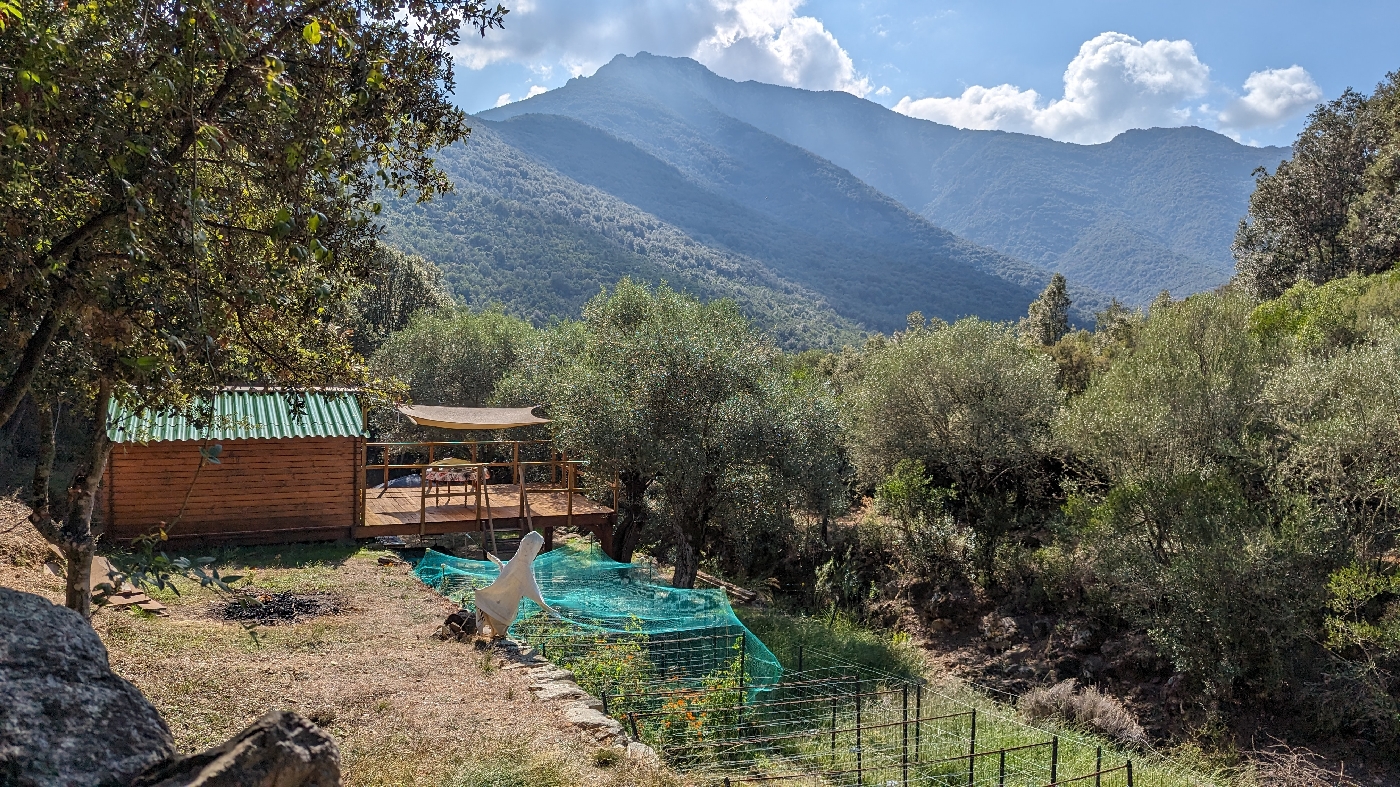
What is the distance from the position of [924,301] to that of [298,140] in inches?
4389

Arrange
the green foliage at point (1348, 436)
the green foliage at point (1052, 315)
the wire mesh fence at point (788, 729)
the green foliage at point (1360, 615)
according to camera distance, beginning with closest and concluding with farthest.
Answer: the wire mesh fence at point (788, 729) < the green foliage at point (1360, 615) < the green foliage at point (1348, 436) < the green foliage at point (1052, 315)

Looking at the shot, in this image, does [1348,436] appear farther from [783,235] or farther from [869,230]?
[869,230]

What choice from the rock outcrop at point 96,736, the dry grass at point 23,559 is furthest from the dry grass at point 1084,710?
the dry grass at point 23,559

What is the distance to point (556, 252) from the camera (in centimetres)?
8925

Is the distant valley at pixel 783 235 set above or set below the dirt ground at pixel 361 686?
above

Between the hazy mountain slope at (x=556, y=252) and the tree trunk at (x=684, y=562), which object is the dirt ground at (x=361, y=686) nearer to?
the tree trunk at (x=684, y=562)

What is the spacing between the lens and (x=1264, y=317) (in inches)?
760

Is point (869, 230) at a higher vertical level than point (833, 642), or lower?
higher

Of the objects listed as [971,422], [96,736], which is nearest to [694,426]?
[971,422]

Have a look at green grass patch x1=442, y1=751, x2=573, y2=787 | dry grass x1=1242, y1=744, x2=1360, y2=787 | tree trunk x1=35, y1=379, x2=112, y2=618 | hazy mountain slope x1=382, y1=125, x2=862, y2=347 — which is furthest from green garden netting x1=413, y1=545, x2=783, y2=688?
hazy mountain slope x1=382, y1=125, x2=862, y2=347

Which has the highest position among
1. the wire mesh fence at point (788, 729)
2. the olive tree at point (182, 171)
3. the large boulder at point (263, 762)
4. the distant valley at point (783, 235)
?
the distant valley at point (783, 235)

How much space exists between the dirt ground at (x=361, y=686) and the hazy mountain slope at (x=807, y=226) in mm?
94444

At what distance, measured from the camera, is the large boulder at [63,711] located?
107 inches

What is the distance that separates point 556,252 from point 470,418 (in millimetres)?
73801
